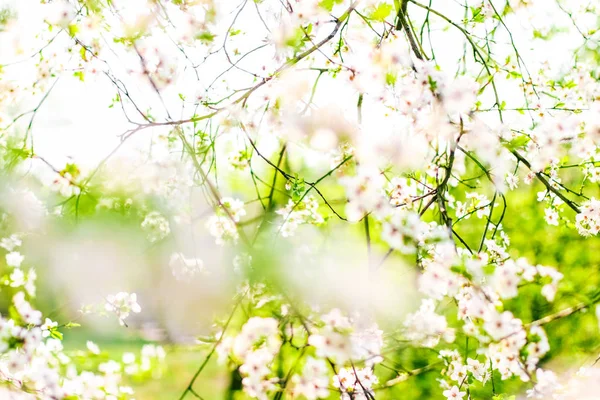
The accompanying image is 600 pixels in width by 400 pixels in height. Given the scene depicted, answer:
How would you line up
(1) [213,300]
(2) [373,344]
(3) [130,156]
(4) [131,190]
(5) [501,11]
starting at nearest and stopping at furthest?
(2) [373,344], (5) [501,11], (3) [130,156], (4) [131,190], (1) [213,300]

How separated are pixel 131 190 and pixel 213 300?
6.63 ft

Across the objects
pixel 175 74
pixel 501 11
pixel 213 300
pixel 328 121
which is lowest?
pixel 328 121

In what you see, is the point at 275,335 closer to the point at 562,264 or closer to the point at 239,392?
the point at 239,392

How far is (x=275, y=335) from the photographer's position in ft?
4.06

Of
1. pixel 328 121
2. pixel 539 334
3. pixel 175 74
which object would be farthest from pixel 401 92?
pixel 175 74

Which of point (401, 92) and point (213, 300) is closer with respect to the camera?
point (401, 92)

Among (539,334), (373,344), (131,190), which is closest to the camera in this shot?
(539,334)

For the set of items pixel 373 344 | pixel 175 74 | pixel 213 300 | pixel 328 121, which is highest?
pixel 213 300

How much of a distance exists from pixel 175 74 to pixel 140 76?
9cm

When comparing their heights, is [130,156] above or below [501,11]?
below

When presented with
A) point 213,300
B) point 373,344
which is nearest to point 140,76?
point 373,344

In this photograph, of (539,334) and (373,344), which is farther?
(373,344)

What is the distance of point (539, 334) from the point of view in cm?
86

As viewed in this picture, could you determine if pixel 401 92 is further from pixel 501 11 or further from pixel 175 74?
pixel 501 11
